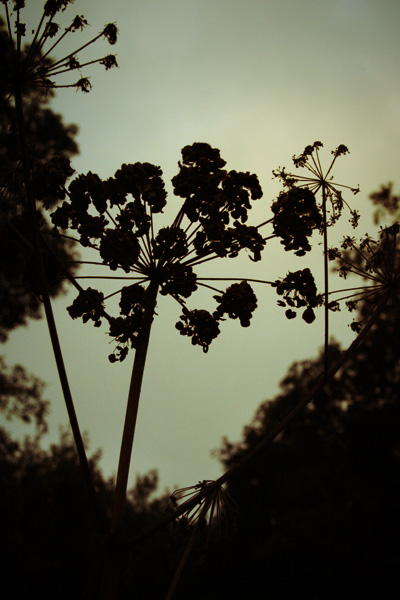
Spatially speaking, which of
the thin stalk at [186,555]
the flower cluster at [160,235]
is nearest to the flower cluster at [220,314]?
the flower cluster at [160,235]

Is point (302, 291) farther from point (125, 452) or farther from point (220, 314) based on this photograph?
point (125, 452)

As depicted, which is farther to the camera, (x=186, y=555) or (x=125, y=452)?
(x=125, y=452)

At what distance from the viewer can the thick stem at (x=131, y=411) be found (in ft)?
8.94

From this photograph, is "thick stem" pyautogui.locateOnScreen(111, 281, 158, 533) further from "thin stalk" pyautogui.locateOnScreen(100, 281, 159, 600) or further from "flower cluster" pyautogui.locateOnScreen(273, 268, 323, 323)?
"flower cluster" pyautogui.locateOnScreen(273, 268, 323, 323)

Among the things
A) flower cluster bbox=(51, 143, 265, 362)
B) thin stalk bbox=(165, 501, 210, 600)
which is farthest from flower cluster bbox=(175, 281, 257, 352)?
thin stalk bbox=(165, 501, 210, 600)

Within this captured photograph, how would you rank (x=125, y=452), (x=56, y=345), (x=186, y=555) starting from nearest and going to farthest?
(x=56, y=345), (x=186, y=555), (x=125, y=452)

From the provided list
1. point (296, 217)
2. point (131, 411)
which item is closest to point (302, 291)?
point (296, 217)

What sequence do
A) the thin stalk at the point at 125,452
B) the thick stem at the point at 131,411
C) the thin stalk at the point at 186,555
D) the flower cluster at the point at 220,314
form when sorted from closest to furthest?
the thin stalk at the point at 125,452 → the thin stalk at the point at 186,555 → the thick stem at the point at 131,411 → the flower cluster at the point at 220,314

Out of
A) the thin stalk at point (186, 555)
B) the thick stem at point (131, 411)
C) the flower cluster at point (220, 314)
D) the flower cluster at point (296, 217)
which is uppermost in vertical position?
the flower cluster at point (296, 217)

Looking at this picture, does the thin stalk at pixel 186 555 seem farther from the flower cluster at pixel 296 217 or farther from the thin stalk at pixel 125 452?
the flower cluster at pixel 296 217

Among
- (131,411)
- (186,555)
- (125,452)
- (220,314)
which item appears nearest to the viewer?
(186,555)

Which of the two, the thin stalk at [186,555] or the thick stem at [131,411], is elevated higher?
the thick stem at [131,411]

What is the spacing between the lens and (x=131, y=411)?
9.79ft

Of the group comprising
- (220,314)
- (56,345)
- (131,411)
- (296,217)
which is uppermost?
(296,217)
